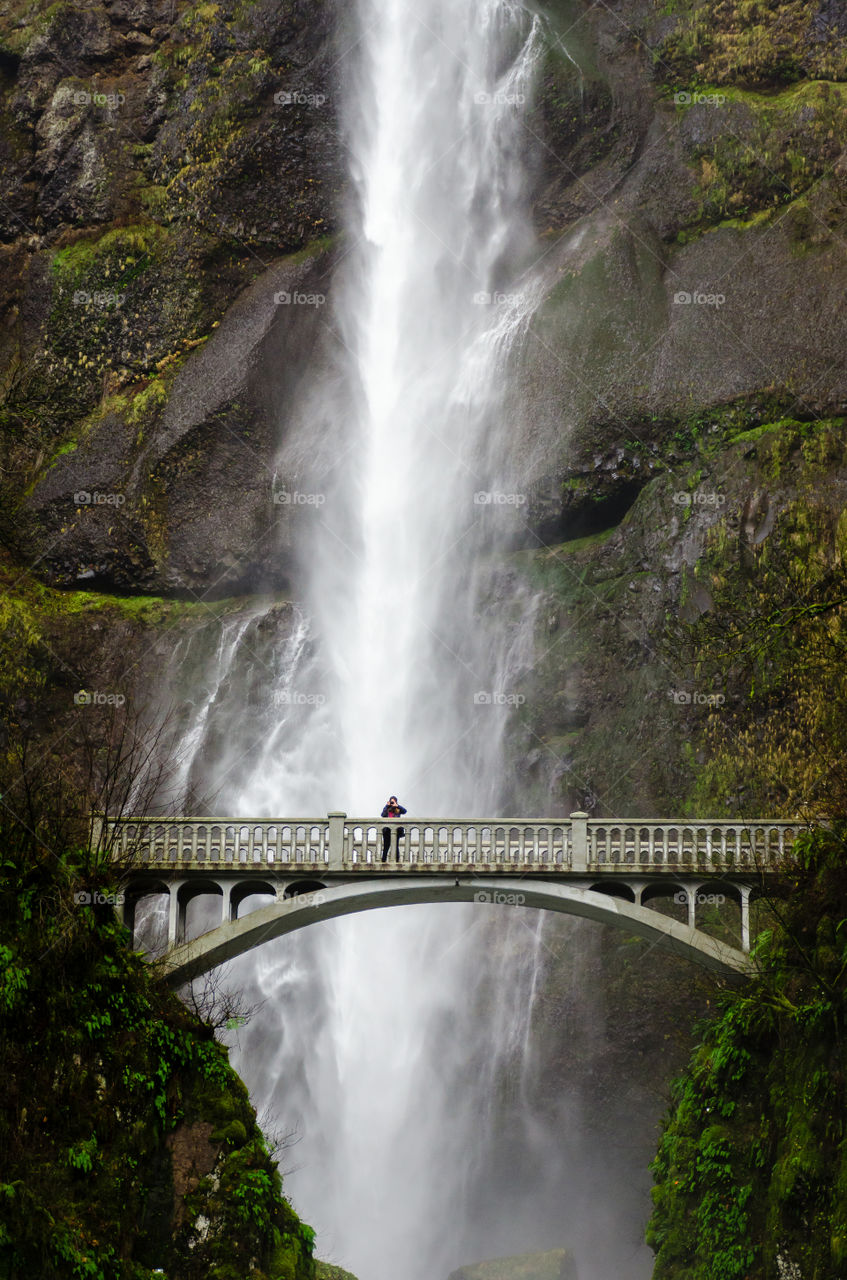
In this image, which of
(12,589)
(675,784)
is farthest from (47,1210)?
(12,589)

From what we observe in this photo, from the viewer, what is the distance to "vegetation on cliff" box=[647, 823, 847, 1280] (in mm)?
22266

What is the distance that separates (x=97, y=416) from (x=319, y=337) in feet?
28.5

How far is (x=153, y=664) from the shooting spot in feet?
157

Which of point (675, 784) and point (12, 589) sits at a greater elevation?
point (12, 589)

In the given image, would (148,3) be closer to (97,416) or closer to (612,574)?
(97,416)
